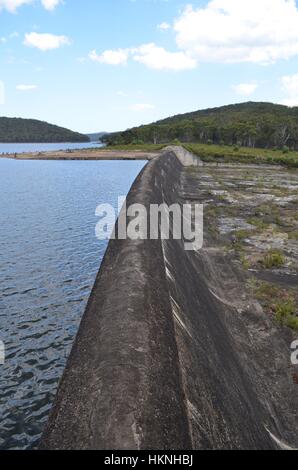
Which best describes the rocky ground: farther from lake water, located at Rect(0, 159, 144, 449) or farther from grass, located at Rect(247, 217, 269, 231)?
lake water, located at Rect(0, 159, 144, 449)

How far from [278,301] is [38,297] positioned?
9.28 meters

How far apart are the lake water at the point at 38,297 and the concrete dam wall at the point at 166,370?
3.02 metres

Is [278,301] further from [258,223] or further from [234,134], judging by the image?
[234,134]

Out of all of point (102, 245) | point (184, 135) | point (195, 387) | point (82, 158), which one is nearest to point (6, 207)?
point (102, 245)

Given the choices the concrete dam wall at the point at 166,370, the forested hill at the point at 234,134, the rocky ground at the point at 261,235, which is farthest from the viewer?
the forested hill at the point at 234,134

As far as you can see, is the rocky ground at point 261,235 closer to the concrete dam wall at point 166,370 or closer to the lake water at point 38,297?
the concrete dam wall at point 166,370

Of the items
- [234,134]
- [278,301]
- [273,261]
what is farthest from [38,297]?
[234,134]

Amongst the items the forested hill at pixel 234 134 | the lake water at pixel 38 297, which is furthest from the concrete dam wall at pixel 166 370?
the forested hill at pixel 234 134

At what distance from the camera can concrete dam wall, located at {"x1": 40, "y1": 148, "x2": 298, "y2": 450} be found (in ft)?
16.5

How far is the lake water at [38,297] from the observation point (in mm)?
9719

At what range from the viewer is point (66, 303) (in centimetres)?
1538

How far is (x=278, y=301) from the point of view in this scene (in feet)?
48.7

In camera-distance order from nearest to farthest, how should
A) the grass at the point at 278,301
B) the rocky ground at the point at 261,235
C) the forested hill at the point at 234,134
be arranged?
the grass at the point at 278,301
the rocky ground at the point at 261,235
the forested hill at the point at 234,134
